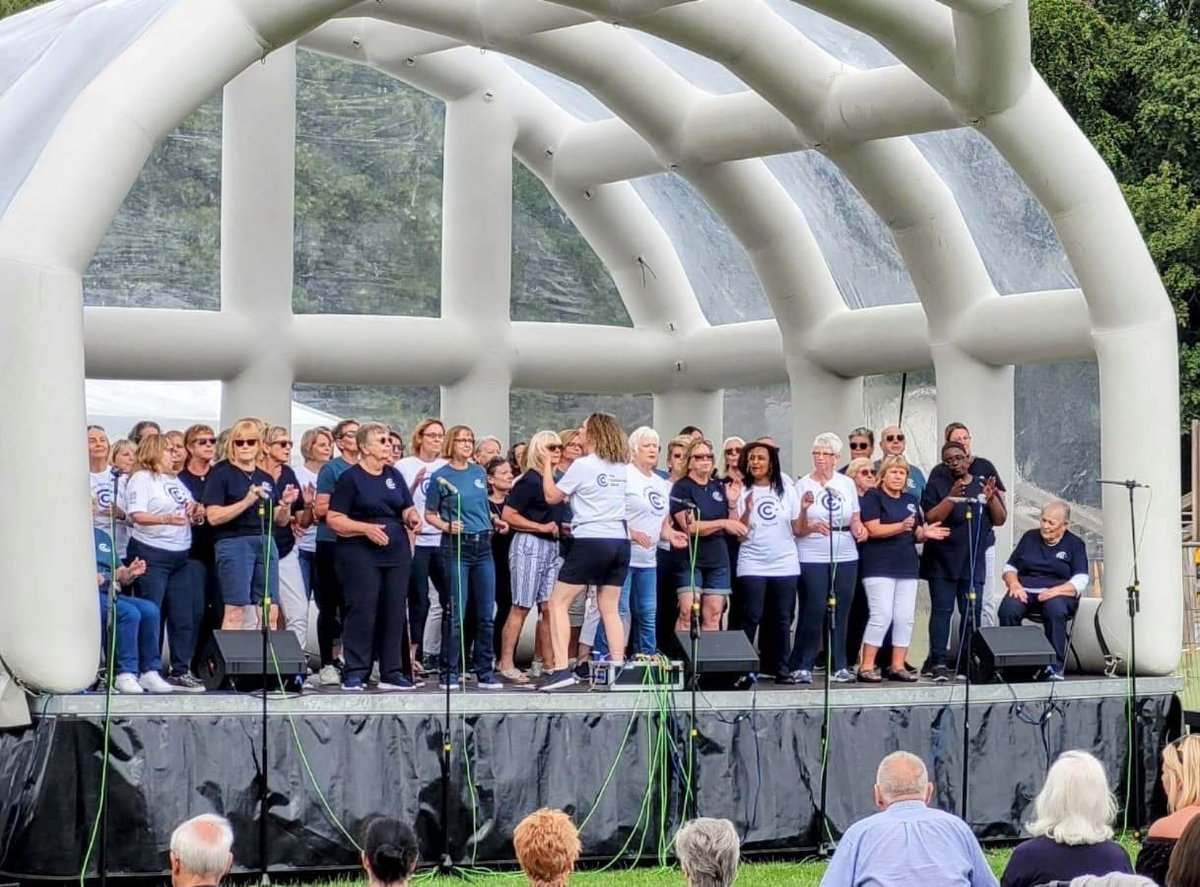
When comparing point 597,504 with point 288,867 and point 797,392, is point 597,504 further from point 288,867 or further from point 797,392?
point 797,392

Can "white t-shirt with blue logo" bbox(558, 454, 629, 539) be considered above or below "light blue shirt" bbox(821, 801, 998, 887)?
above

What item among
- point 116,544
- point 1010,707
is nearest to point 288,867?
point 116,544

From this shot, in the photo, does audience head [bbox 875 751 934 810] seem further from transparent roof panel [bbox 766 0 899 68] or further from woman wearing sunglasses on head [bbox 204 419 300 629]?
transparent roof panel [bbox 766 0 899 68]

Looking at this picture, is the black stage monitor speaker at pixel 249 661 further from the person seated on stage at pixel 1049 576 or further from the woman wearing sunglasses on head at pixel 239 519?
the person seated on stage at pixel 1049 576

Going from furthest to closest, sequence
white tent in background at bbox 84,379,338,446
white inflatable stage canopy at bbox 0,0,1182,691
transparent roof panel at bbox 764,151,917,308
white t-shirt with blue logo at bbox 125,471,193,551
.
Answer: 1. transparent roof panel at bbox 764,151,917,308
2. white tent in background at bbox 84,379,338,446
3. white t-shirt with blue logo at bbox 125,471,193,551
4. white inflatable stage canopy at bbox 0,0,1182,691

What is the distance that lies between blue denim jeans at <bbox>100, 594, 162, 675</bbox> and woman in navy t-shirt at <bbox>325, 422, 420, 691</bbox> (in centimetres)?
100

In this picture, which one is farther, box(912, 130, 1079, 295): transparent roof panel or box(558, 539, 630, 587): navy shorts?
box(912, 130, 1079, 295): transparent roof panel

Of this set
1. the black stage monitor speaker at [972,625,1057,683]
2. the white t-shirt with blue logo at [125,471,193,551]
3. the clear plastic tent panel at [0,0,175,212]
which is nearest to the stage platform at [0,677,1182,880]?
the black stage monitor speaker at [972,625,1057,683]

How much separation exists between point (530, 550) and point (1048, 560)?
3.38 meters

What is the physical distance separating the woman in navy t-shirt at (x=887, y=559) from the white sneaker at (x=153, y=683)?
4295 millimetres

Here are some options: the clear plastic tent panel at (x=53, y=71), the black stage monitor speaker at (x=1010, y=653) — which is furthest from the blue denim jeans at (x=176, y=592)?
the black stage monitor speaker at (x=1010, y=653)

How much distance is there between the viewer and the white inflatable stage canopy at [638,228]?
31.9ft

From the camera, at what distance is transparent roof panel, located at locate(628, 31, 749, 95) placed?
14938mm

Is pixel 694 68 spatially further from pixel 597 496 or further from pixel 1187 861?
pixel 1187 861
